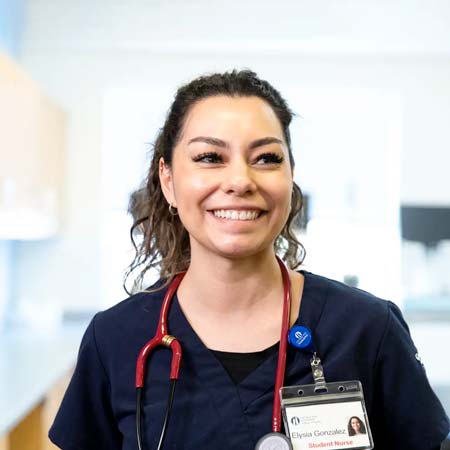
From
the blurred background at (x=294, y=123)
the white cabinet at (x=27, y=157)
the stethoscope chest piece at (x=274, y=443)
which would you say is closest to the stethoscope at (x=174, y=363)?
the stethoscope chest piece at (x=274, y=443)

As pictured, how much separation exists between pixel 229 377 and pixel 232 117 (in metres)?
0.46

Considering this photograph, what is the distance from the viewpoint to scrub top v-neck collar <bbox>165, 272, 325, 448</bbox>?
947mm

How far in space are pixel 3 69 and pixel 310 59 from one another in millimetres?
1707

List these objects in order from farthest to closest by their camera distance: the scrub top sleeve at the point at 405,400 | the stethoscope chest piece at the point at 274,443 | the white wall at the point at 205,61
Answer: the white wall at the point at 205,61 < the scrub top sleeve at the point at 405,400 < the stethoscope chest piece at the point at 274,443

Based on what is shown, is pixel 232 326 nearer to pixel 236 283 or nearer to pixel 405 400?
pixel 236 283

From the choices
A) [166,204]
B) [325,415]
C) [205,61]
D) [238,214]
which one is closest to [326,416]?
[325,415]

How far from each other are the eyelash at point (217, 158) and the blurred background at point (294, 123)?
2104 mm

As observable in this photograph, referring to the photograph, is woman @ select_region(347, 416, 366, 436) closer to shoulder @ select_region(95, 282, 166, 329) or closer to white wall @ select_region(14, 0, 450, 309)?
shoulder @ select_region(95, 282, 166, 329)

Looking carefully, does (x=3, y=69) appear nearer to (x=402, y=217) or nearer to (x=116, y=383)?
(x=116, y=383)

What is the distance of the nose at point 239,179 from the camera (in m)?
0.93

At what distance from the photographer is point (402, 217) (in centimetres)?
315

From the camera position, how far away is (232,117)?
0.99 meters

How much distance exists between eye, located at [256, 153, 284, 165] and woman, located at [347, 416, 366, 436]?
46 centimetres

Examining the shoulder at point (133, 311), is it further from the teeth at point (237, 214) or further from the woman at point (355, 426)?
the woman at point (355, 426)
